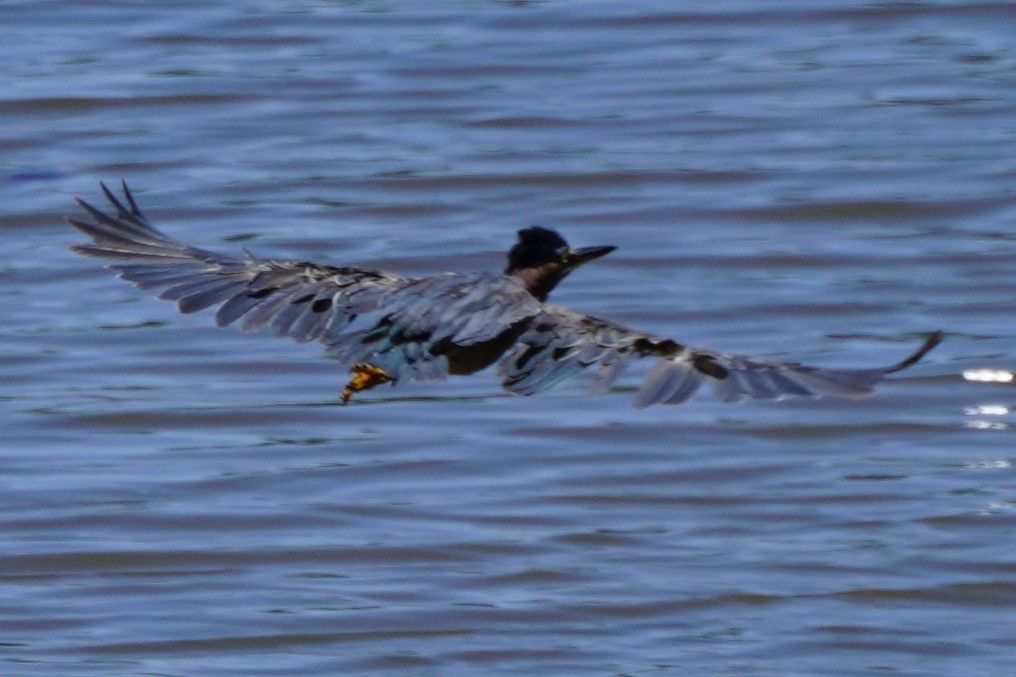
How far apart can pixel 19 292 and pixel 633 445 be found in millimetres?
3560

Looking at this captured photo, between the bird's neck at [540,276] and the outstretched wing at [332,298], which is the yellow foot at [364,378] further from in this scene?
the bird's neck at [540,276]

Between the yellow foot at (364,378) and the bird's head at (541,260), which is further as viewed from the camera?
the bird's head at (541,260)

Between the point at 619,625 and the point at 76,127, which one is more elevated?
the point at 76,127

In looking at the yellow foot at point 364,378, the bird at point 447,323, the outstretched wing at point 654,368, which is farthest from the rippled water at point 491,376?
the outstretched wing at point 654,368

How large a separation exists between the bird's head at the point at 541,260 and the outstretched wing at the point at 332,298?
0.60 metres

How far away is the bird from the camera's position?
673cm

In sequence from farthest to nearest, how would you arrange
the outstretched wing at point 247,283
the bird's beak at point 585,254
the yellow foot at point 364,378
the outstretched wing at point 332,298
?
the bird's beak at point 585,254
the outstretched wing at point 247,283
the yellow foot at point 364,378
the outstretched wing at point 332,298

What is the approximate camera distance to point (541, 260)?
27.4ft

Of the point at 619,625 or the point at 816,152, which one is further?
the point at 816,152

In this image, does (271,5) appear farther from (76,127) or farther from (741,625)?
(741,625)

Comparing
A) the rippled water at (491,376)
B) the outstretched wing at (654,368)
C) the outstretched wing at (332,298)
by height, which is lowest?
the rippled water at (491,376)

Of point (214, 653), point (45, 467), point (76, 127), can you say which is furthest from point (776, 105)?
point (214, 653)

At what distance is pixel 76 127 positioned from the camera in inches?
604

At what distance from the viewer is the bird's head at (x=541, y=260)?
8.33 metres
